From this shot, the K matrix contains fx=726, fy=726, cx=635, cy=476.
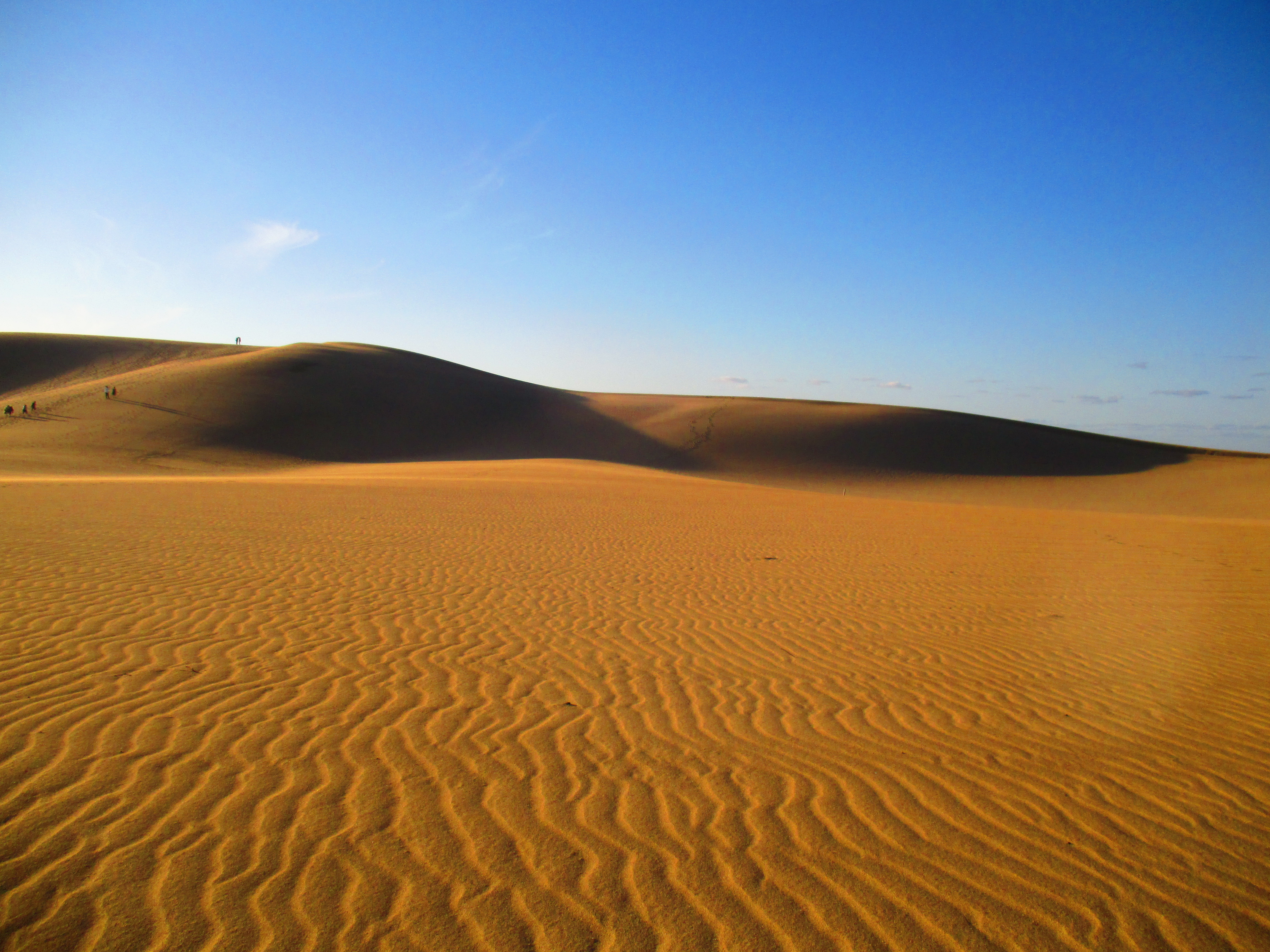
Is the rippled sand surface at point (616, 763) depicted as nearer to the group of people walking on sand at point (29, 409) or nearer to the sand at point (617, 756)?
the sand at point (617, 756)

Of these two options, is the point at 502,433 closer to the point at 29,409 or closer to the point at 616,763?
the point at 29,409

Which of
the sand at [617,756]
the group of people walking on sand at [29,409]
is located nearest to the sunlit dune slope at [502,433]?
the group of people walking on sand at [29,409]

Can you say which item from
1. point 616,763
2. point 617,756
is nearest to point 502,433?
point 617,756

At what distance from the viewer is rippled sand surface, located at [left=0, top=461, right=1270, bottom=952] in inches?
116

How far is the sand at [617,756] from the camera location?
9.66 ft

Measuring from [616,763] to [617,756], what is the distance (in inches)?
4.2

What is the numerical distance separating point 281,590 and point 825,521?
44.0 ft

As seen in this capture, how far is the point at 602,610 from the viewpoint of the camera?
832cm

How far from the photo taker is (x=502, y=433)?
56.0m

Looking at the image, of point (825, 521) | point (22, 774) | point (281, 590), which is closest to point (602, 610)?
point (281, 590)

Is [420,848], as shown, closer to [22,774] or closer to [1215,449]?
[22,774]

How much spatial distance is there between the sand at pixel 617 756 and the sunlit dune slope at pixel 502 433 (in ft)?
97.2

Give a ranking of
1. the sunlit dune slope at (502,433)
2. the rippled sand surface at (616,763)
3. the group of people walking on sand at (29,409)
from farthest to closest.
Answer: the group of people walking on sand at (29,409), the sunlit dune slope at (502,433), the rippled sand surface at (616,763)

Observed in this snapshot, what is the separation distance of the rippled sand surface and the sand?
0.02 m
